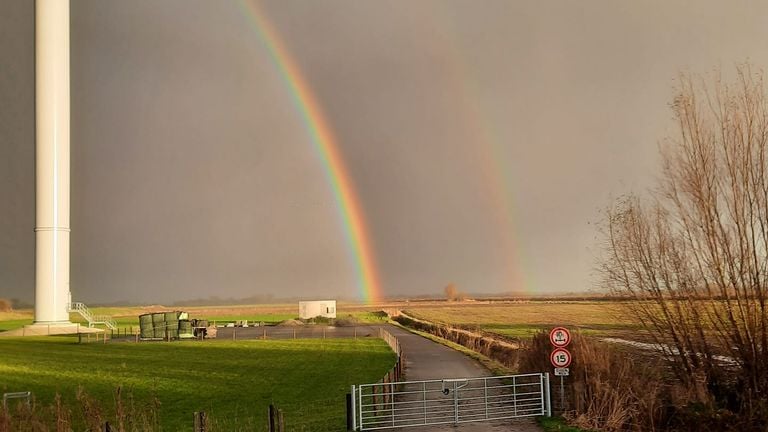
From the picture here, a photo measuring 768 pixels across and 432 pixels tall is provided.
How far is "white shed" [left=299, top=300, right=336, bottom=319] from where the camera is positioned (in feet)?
436

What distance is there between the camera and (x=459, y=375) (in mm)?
36938

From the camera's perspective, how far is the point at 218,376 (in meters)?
42.1

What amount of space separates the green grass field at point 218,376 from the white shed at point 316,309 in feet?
196

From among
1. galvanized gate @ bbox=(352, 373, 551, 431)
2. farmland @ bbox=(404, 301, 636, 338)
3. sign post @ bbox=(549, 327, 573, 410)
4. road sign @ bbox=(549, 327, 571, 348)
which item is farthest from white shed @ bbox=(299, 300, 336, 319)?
road sign @ bbox=(549, 327, 571, 348)

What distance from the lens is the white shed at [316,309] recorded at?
132750mm

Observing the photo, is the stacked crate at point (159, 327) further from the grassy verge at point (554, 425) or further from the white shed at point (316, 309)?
the grassy verge at point (554, 425)

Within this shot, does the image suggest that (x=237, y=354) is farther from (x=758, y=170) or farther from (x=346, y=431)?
(x=758, y=170)

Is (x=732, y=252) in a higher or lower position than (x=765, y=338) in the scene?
higher

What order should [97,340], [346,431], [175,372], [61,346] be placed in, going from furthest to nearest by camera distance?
[97,340] → [61,346] → [175,372] → [346,431]

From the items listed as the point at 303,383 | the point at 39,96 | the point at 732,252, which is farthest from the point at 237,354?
the point at 39,96

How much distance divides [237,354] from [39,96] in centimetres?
6324

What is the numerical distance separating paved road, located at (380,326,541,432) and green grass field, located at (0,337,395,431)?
6.34 feet

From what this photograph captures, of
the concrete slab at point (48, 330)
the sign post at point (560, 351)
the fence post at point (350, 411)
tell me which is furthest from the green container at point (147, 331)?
the sign post at point (560, 351)

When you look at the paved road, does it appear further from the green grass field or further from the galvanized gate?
the green grass field
